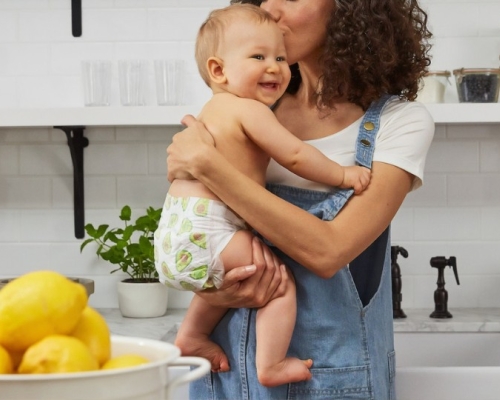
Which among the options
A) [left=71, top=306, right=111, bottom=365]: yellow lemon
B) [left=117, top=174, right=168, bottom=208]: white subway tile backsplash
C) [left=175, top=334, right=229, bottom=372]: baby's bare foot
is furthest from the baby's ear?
[left=117, top=174, right=168, bottom=208]: white subway tile backsplash

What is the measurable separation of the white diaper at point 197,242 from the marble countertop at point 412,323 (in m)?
1.01

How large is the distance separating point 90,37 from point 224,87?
145 cm

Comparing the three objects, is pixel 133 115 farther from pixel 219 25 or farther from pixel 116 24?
pixel 219 25

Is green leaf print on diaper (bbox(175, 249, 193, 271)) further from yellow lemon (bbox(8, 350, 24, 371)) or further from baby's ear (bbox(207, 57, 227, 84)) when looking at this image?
yellow lemon (bbox(8, 350, 24, 371))

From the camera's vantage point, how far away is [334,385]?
1408 millimetres

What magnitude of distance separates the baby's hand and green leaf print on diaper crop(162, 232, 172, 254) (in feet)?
1.05

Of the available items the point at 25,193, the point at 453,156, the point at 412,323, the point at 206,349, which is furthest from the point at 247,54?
the point at 25,193

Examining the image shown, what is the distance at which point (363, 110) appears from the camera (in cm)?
154

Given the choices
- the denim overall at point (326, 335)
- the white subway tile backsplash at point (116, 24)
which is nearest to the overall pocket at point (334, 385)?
the denim overall at point (326, 335)

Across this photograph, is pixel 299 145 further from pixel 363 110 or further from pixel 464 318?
pixel 464 318

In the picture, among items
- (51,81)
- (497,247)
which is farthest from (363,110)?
(51,81)

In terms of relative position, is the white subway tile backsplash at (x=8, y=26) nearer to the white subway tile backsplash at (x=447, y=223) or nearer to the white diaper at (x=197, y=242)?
the white subway tile backsplash at (x=447, y=223)

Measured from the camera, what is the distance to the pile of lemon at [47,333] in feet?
1.98

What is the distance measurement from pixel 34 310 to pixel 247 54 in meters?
0.90
